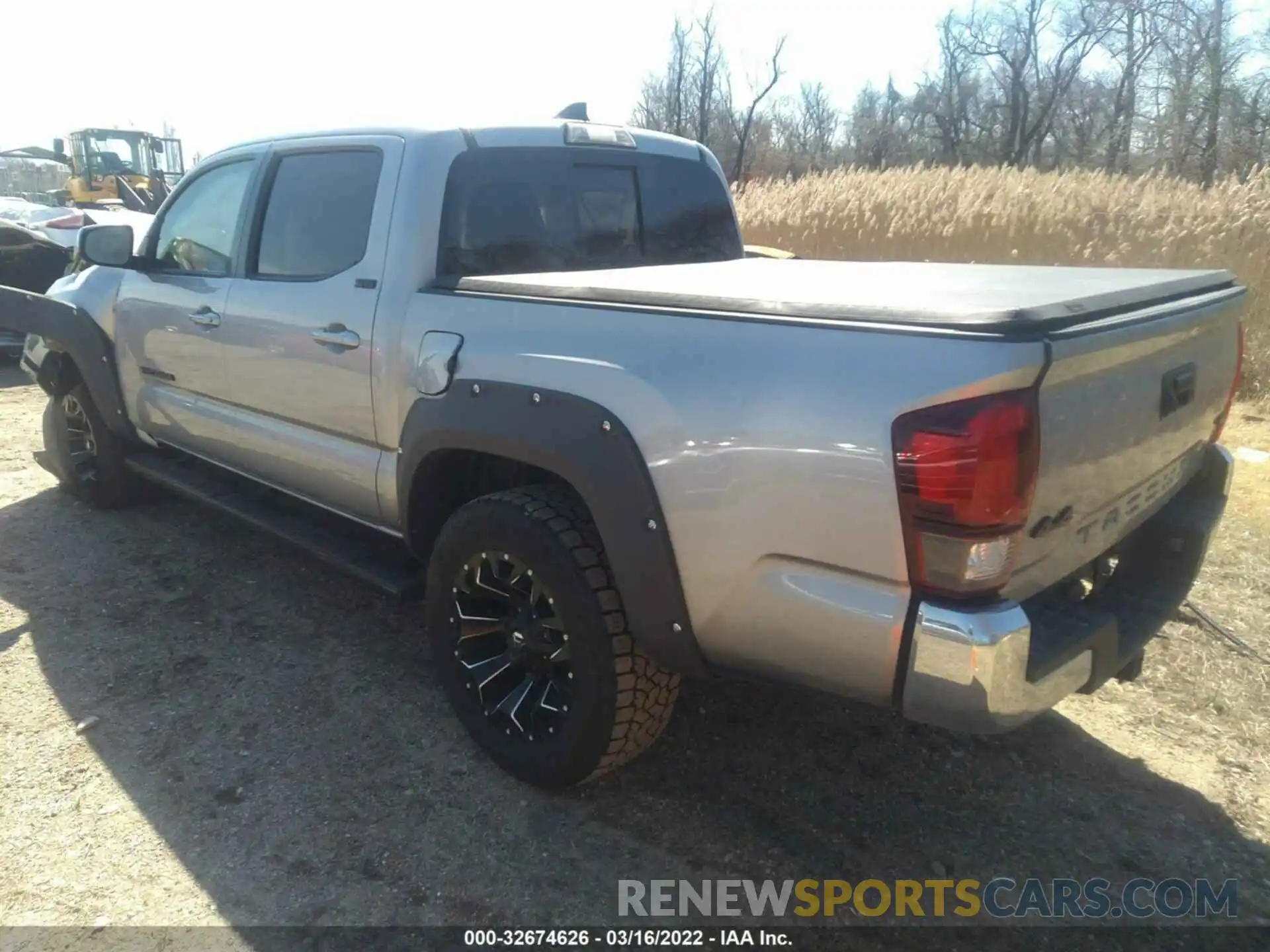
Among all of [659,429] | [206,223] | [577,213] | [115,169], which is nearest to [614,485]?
[659,429]

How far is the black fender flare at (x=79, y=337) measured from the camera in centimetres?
461

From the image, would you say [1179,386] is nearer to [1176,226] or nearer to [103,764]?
[103,764]

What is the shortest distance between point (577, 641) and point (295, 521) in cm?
175

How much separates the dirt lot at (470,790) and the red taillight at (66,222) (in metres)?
9.84

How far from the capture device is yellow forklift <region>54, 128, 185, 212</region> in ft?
68.7

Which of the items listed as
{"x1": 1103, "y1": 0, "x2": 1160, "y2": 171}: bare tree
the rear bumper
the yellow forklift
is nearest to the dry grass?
the rear bumper

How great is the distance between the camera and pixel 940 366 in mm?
1791

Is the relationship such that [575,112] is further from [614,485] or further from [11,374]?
[11,374]

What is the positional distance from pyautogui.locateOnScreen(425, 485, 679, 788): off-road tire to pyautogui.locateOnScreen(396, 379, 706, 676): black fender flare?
10 centimetres

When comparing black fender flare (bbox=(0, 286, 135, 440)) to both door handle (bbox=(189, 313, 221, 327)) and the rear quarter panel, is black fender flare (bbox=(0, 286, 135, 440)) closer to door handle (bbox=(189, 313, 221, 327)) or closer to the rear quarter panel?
door handle (bbox=(189, 313, 221, 327))

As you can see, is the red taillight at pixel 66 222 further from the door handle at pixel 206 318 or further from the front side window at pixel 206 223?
the door handle at pixel 206 318

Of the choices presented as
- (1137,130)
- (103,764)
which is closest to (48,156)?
(103,764)

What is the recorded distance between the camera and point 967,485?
5.88 ft

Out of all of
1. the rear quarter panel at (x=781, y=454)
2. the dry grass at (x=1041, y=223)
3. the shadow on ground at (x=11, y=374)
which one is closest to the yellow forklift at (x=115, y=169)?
the shadow on ground at (x=11, y=374)
